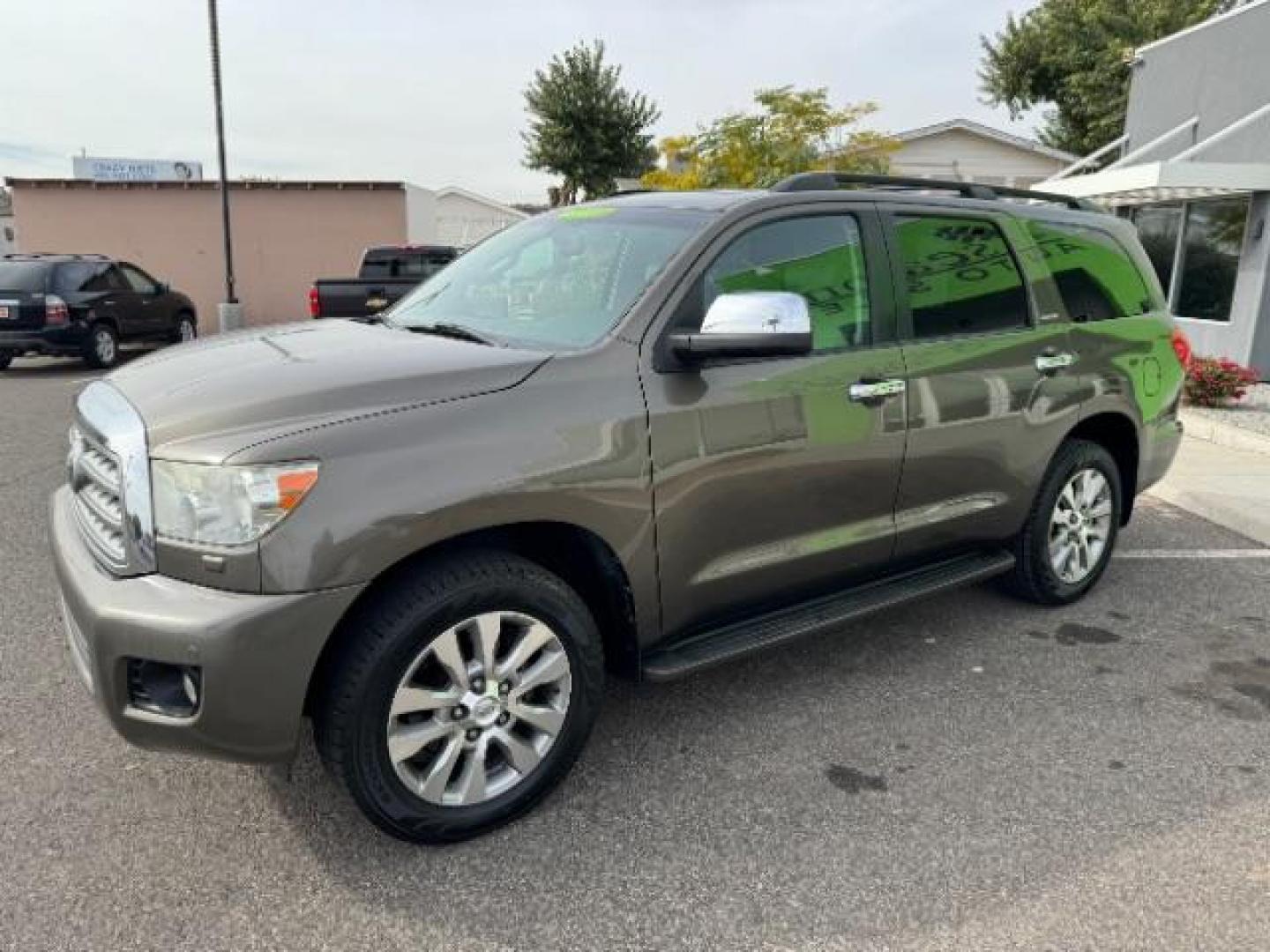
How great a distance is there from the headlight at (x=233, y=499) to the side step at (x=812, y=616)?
1.25 meters

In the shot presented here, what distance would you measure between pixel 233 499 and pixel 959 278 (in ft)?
9.38

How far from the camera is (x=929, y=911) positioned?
97.9 inches

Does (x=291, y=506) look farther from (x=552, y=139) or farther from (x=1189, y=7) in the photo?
(x=1189, y=7)

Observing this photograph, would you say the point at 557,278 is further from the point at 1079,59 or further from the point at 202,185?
the point at 1079,59

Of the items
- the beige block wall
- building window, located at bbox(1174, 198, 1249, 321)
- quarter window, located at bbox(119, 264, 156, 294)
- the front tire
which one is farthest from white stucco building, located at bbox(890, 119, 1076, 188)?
the front tire

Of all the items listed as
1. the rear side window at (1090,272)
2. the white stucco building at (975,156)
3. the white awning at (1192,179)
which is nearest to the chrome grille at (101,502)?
the rear side window at (1090,272)

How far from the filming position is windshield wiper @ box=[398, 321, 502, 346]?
317 centimetres

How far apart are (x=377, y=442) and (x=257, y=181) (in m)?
22.0

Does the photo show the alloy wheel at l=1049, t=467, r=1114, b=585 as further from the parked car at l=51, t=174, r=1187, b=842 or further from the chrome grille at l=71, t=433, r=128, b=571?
the chrome grille at l=71, t=433, r=128, b=571

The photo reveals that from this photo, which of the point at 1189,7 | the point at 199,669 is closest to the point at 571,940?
the point at 199,669

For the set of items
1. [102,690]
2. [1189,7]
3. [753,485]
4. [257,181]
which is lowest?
[102,690]

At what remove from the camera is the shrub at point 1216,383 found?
9.41 metres

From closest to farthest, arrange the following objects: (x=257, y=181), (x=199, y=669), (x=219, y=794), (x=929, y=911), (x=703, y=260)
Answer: (x=199, y=669)
(x=929, y=911)
(x=219, y=794)
(x=703, y=260)
(x=257, y=181)

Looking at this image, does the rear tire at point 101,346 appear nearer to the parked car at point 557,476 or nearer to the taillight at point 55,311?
the taillight at point 55,311
